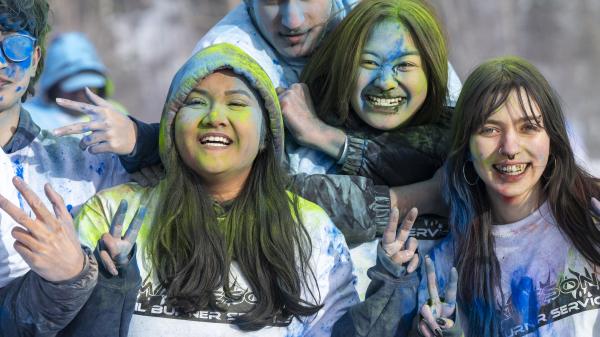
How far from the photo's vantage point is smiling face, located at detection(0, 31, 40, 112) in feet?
10.3

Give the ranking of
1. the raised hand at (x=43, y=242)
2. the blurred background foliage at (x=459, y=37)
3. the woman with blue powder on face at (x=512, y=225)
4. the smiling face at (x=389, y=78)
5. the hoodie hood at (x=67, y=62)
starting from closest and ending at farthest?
the raised hand at (x=43, y=242), the woman with blue powder on face at (x=512, y=225), the smiling face at (x=389, y=78), the hoodie hood at (x=67, y=62), the blurred background foliage at (x=459, y=37)

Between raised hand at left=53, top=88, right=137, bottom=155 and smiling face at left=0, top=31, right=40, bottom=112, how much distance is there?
0.46 ft

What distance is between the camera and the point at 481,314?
10.1 ft

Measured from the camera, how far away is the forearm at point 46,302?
2748 mm

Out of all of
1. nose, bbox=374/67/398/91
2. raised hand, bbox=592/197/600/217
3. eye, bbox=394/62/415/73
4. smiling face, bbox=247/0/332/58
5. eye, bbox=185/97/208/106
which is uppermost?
smiling face, bbox=247/0/332/58

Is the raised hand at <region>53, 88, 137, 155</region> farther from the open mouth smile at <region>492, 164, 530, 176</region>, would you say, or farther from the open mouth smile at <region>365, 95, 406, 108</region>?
the open mouth smile at <region>492, 164, 530, 176</region>

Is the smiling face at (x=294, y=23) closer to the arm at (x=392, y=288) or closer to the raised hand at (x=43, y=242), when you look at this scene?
the arm at (x=392, y=288)

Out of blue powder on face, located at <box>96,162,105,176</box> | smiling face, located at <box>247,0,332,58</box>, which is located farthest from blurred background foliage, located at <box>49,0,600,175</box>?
blue powder on face, located at <box>96,162,105,176</box>

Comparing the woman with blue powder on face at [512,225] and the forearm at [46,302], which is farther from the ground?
the woman with blue powder on face at [512,225]

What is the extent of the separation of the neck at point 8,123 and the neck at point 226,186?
60 cm

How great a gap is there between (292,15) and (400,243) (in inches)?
35.7

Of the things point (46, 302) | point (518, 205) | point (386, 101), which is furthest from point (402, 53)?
point (46, 302)

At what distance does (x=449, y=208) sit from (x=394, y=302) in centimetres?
47

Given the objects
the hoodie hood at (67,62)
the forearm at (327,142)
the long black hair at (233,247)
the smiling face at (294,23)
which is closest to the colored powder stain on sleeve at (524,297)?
the long black hair at (233,247)
